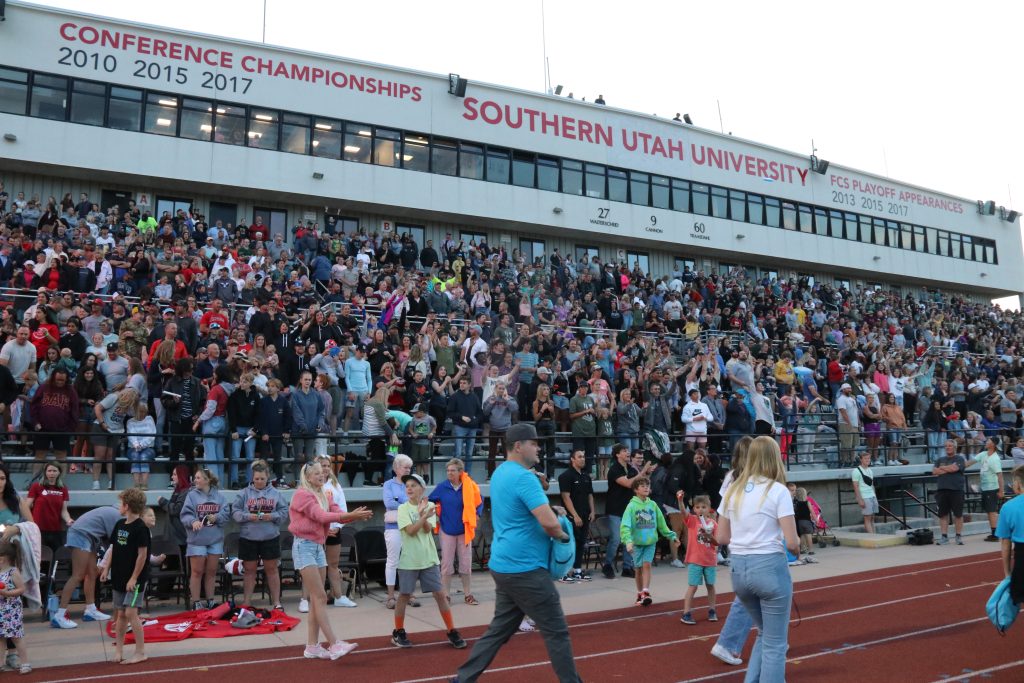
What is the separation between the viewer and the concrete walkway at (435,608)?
8984mm

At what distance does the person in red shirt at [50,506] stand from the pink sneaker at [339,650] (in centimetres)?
428

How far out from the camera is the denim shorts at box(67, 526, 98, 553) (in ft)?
33.3

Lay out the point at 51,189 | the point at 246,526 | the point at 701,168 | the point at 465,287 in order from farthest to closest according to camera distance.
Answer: the point at 701,168, the point at 51,189, the point at 465,287, the point at 246,526

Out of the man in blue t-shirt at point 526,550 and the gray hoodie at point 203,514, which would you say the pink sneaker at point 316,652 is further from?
the gray hoodie at point 203,514

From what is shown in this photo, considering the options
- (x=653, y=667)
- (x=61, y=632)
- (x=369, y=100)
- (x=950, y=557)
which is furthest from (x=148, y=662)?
(x=369, y=100)

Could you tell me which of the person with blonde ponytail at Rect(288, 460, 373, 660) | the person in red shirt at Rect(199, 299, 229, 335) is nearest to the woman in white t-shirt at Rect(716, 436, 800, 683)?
the person with blonde ponytail at Rect(288, 460, 373, 660)

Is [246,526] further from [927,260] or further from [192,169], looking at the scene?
[927,260]

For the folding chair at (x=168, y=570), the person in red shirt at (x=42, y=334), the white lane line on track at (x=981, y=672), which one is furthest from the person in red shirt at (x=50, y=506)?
the white lane line on track at (x=981, y=672)

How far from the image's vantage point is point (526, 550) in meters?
6.04

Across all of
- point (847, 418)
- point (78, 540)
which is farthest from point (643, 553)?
point (847, 418)

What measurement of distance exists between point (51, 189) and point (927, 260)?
3848cm

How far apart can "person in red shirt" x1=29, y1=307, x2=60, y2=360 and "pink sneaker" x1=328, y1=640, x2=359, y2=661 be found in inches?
311

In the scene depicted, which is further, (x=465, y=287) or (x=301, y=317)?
(x=465, y=287)

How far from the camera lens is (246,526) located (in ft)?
35.5
